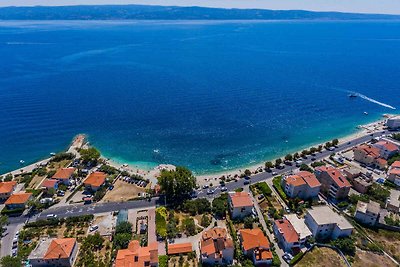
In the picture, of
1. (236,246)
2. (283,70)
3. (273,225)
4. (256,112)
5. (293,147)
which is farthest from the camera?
(283,70)

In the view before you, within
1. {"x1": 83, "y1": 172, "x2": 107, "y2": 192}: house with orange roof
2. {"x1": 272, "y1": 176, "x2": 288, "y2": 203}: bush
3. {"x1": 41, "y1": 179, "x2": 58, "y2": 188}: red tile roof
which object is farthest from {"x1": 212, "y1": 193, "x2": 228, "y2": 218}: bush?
{"x1": 41, "y1": 179, "x2": 58, "y2": 188}: red tile roof

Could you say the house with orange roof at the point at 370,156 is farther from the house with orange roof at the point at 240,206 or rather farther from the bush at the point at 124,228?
the bush at the point at 124,228

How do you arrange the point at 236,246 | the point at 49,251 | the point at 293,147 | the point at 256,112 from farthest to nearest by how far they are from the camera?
the point at 256,112 < the point at 293,147 < the point at 236,246 < the point at 49,251

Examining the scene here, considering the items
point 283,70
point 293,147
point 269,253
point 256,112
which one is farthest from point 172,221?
point 283,70

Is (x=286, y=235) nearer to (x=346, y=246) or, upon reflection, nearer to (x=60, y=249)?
(x=346, y=246)

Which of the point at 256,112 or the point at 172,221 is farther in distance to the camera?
the point at 256,112

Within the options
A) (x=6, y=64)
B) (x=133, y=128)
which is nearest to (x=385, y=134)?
(x=133, y=128)

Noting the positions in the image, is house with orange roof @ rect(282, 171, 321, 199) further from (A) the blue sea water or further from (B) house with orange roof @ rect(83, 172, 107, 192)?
(B) house with orange roof @ rect(83, 172, 107, 192)

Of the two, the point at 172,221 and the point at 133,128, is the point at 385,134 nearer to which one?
the point at 172,221
